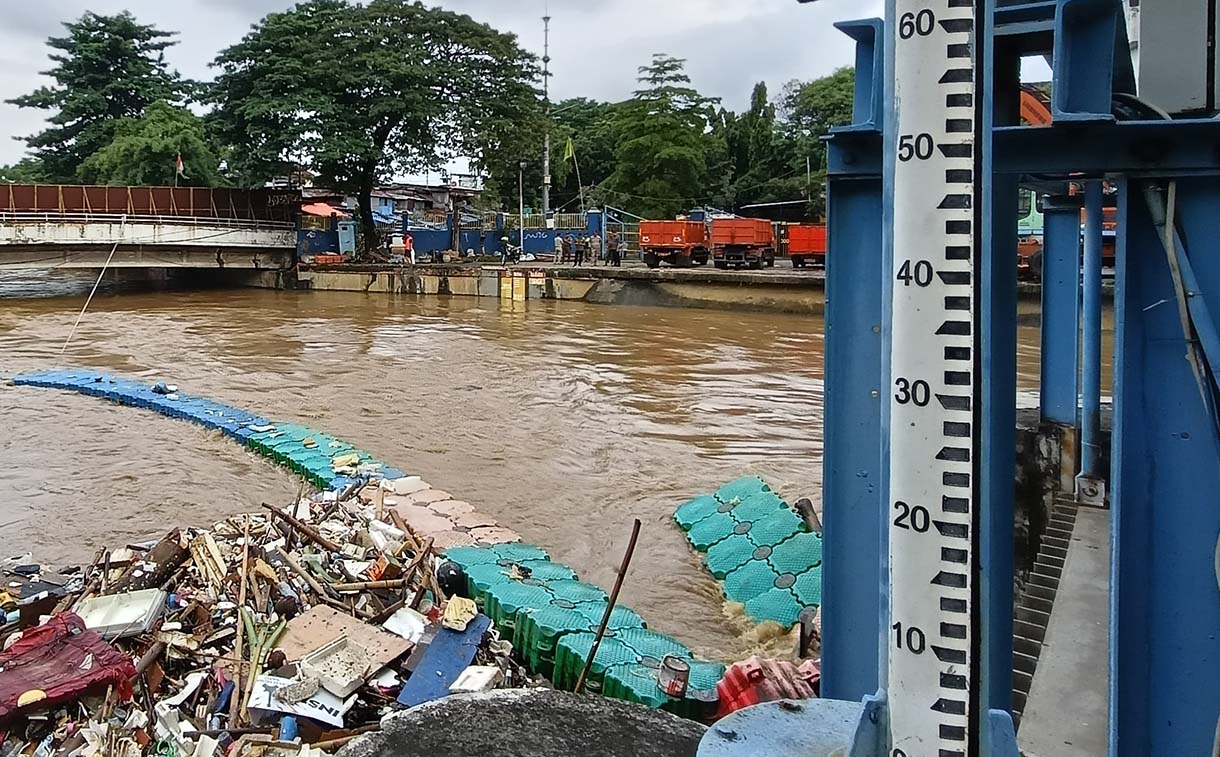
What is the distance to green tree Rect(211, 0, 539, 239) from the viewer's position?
3538cm

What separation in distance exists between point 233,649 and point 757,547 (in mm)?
3899

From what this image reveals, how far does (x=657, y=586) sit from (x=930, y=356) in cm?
Answer: 585

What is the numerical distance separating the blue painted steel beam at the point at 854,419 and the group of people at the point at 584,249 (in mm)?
32352

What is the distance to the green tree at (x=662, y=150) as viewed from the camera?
40219 millimetres

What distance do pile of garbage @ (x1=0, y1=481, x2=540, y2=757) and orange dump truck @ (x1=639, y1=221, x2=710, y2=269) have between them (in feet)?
84.7

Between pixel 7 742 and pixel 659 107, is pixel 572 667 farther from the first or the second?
pixel 659 107

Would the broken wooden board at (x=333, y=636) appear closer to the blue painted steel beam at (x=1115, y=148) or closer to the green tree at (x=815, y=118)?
the blue painted steel beam at (x=1115, y=148)

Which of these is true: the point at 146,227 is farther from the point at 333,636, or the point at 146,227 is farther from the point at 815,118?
the point at 333,636

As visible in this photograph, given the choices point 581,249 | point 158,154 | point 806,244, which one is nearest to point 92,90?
point 158,154

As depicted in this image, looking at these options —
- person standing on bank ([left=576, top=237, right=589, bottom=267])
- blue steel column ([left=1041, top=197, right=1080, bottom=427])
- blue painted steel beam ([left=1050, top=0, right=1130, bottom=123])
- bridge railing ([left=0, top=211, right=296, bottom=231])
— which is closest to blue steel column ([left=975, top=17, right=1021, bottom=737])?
blue painted steel beam ([left=1050, top=0, right=1130, bottom=123])

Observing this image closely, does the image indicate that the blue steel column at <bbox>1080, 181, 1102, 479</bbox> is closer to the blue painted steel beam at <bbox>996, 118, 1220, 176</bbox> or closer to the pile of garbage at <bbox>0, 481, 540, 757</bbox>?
the blue painted steel beam at <bbox>996, 118, 1220, 176</bbox>

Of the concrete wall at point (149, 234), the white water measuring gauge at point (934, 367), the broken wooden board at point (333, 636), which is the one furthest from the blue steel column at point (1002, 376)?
the concrete wall at point (149, 234)

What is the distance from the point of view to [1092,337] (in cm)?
473

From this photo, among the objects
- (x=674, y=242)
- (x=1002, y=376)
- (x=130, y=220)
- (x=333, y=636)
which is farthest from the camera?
(x=130, y=220)
